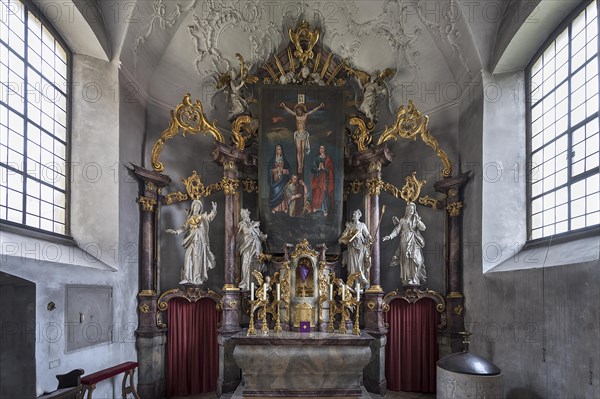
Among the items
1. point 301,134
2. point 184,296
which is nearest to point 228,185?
point 301,134

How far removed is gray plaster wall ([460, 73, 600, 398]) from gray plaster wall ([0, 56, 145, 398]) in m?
7.12

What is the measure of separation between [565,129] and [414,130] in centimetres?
331

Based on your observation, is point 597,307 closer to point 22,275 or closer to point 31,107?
point 22,275

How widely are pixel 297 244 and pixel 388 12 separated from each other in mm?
6014

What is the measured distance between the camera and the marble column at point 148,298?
9492mm

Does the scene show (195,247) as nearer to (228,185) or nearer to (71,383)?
(228,185)

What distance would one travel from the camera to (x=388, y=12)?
10.9m

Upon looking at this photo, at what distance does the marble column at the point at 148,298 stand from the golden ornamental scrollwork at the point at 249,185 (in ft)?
6.35

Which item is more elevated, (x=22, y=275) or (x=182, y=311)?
(x=22, y=275)

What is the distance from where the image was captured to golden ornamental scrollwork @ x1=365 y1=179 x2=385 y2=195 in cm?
1062

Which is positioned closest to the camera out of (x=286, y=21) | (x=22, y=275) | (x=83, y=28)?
(x=22, y=275)

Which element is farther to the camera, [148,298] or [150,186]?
[150,186]

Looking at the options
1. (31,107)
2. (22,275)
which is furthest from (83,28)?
(22,275)

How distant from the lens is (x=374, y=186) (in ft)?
34.9
